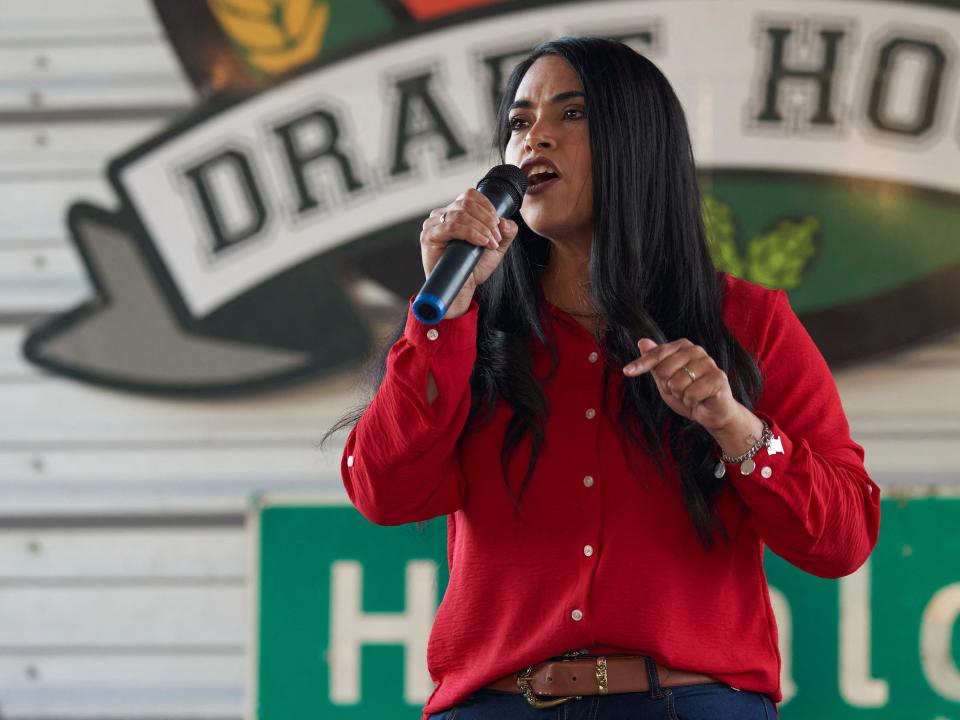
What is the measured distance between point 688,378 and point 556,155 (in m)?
0.37

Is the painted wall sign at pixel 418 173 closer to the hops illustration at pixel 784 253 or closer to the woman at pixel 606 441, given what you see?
the hops illustration at pixel 784 253

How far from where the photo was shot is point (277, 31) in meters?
2.64

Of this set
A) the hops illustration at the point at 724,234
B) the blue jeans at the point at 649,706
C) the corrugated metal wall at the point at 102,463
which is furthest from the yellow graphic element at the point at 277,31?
the blue jeans at the point at 649,706

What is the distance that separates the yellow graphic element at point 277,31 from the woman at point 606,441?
131 centimetres

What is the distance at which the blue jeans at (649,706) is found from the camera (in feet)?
3.86

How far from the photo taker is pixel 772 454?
3.86ft

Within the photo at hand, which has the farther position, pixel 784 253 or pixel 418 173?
pixel 418 173

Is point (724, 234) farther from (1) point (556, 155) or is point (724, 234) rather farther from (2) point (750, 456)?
(2) point (750, 456)

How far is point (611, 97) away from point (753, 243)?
120 centimetres

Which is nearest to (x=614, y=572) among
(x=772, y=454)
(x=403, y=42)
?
(x=772, y=454)

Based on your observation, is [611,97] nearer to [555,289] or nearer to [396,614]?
[555,289]

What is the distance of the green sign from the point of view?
237 centimetres

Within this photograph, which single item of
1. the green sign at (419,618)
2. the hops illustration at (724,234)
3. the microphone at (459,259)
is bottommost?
the green sign at (419,618)

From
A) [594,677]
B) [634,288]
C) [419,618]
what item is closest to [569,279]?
[634,288]
